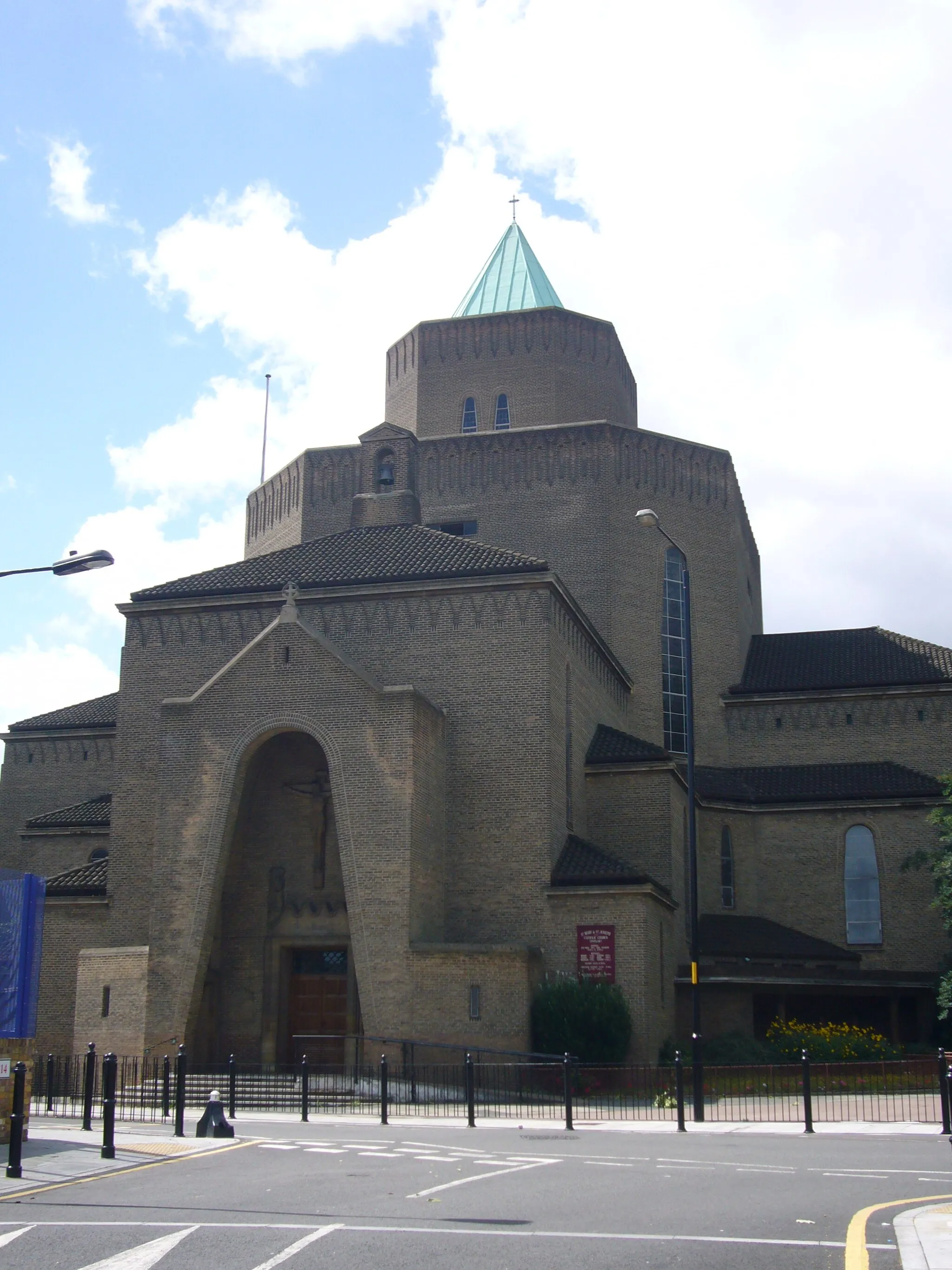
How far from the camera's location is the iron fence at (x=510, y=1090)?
85.5 feet

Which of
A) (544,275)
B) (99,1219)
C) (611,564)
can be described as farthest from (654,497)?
(99,1219)

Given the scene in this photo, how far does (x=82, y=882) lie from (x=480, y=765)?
1097 centimetres

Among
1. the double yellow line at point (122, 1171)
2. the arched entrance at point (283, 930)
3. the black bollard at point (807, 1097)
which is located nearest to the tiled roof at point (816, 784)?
the arched entrance at point (283, 930)

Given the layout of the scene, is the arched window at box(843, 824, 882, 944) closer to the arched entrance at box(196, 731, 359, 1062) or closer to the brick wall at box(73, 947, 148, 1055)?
the arched entrance at box(196, 731, 359, 1062)

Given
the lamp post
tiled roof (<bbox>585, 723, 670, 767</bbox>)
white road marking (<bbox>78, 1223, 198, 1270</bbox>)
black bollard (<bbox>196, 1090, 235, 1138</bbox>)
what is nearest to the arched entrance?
tiled roof (<bbox>585, 723, 670, 767</bbox>)

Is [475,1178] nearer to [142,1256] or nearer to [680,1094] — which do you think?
[142,1256]

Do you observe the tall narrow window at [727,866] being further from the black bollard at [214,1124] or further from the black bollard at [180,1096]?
the black bollard at [180,1096]

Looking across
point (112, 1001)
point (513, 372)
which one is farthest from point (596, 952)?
point (513, 372)

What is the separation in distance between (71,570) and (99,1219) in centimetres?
872

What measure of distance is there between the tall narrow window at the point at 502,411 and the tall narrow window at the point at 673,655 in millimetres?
7528

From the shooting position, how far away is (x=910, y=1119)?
2453cm

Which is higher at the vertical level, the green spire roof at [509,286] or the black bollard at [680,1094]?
the green spire roof at [509,286]

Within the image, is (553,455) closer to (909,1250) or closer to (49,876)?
(49,876)

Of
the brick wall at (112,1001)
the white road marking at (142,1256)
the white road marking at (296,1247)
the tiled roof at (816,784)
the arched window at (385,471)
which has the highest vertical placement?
the arched window at (385,471)
